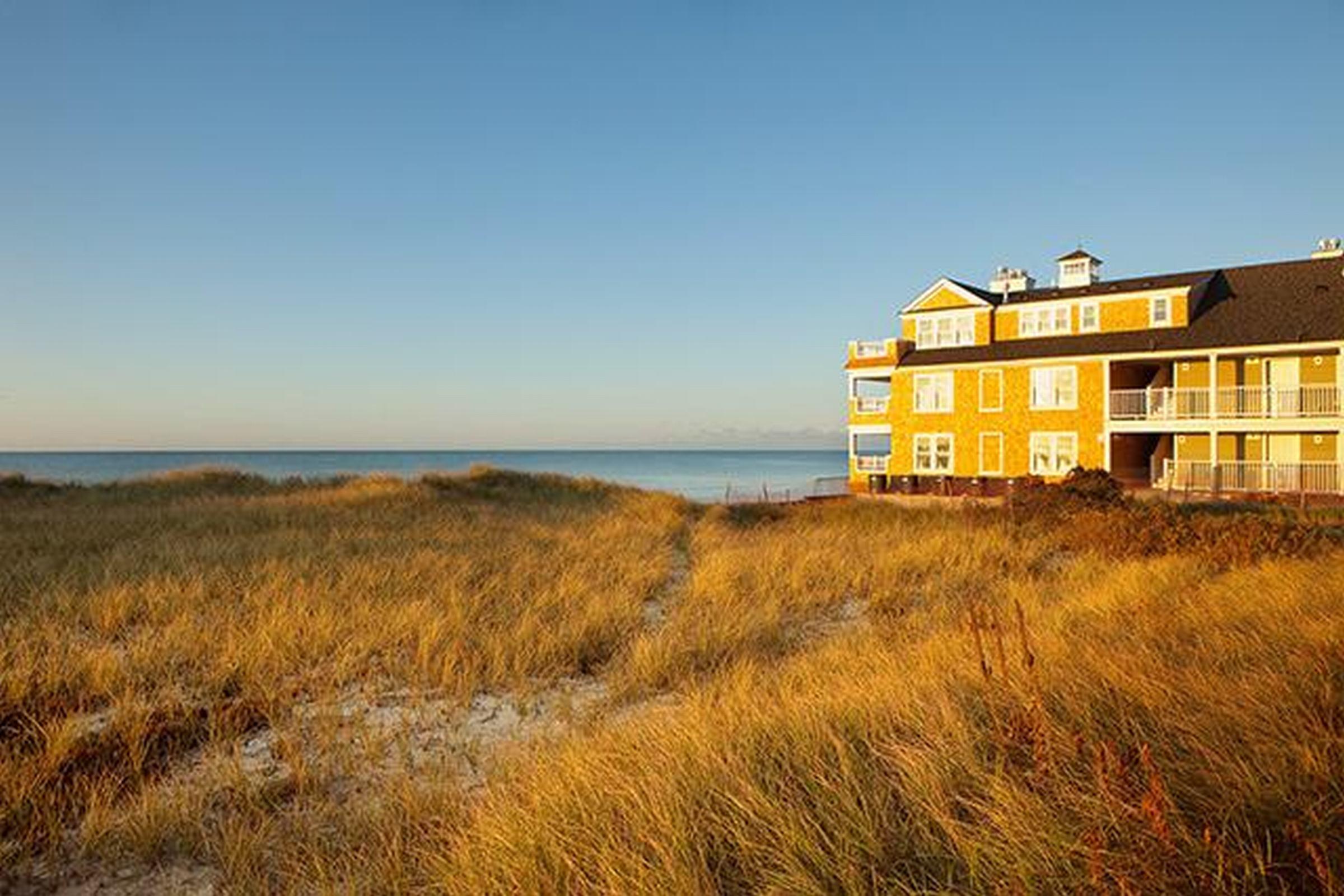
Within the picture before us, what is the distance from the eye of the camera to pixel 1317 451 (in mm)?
26891

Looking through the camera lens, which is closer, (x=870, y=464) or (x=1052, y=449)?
(x=1052, y=449)

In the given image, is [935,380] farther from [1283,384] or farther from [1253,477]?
[1283,384]

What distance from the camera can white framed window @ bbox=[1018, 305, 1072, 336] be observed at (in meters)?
32.6

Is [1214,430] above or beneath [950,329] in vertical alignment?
beneath

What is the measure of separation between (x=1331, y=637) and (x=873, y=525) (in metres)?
14.0

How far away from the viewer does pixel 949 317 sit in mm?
35250

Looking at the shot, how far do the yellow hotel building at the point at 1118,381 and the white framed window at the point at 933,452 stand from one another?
0.06 m

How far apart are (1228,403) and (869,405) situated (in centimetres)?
1338

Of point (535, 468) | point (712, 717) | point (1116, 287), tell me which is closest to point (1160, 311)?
point (1116, 287)

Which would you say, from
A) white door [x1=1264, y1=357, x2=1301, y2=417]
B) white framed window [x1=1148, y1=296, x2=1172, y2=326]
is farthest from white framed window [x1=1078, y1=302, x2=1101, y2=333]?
white door [x1=1264, y1=357, x2=1301, y2=417]

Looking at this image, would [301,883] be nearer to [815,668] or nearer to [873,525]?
[815,668]

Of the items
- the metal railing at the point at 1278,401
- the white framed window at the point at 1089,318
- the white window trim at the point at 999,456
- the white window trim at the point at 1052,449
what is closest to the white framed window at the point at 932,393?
the white window trim at the point at 999,456

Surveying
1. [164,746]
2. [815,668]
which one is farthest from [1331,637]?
[164,746]

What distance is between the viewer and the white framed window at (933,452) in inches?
1326
